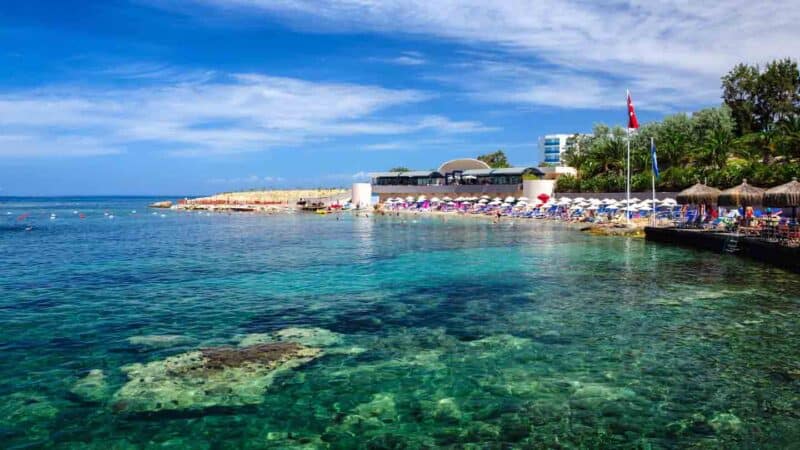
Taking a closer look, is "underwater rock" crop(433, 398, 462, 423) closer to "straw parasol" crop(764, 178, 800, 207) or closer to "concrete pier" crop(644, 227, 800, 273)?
"concrete pier" crop(644, 227, 800, 273)

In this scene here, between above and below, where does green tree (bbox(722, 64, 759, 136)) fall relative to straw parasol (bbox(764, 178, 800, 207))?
above

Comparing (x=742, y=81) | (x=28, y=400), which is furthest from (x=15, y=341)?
(x=742, y=81)

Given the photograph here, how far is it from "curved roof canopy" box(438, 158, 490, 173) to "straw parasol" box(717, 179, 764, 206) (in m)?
62.3

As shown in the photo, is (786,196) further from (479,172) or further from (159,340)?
(479,172)

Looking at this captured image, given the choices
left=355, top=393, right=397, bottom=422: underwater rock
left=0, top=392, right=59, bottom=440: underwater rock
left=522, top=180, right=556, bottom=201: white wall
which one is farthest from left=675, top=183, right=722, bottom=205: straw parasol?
left=522, top=180, right=556, bottom=201: white wall

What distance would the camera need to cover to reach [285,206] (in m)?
108

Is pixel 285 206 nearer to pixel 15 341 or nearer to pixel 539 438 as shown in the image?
pixel 15 341

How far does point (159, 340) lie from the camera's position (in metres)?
14.3

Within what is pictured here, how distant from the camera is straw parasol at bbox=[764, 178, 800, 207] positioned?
26656 millimetres

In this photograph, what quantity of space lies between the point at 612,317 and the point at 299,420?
34.5 ft

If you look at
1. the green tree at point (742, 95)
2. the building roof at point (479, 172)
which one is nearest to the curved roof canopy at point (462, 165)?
the building roof at point (479, 172)

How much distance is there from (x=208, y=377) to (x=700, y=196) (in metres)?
32.3

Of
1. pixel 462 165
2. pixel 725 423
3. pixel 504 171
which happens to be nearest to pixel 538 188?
pixel 504 171

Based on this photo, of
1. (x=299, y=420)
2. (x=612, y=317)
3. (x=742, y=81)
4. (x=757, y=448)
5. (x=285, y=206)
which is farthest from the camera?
(x=285, y=206)
